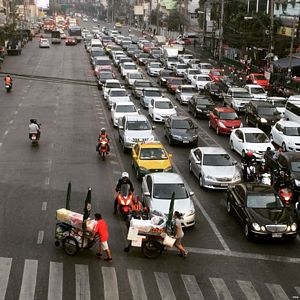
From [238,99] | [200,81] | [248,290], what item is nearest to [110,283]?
[248,290]

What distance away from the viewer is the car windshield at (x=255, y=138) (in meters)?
30.5

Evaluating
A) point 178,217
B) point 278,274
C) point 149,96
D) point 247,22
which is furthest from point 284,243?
point 247,22

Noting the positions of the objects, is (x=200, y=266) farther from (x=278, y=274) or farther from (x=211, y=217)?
(x=211, y=217)

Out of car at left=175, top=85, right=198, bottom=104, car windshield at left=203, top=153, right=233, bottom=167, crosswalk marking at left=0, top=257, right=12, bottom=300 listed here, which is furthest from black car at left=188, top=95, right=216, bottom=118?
crosswalk marking at left=0, top=257, right=12, bottom=300

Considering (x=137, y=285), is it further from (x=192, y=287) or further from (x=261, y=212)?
(x=261, y=212)

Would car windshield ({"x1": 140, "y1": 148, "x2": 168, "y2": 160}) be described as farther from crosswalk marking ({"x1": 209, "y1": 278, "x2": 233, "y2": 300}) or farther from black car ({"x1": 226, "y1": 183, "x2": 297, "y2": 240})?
crosswalk marking ({"x1": 209, "y1": 278, "x2": 233, "y2": 300})

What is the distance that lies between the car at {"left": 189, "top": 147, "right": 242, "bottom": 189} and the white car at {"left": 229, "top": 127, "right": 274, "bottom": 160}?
Result: 3.98 metres

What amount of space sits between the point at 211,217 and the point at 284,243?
10.4ft

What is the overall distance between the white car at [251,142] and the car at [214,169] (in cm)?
398

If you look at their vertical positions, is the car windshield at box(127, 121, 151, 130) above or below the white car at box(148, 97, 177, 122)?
above

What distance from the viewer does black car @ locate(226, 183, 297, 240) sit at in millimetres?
Answer: 18500

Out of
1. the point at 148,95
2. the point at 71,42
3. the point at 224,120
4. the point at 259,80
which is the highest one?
the point at 224,120

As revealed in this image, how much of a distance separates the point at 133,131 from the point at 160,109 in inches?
370

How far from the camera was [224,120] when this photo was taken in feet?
122
